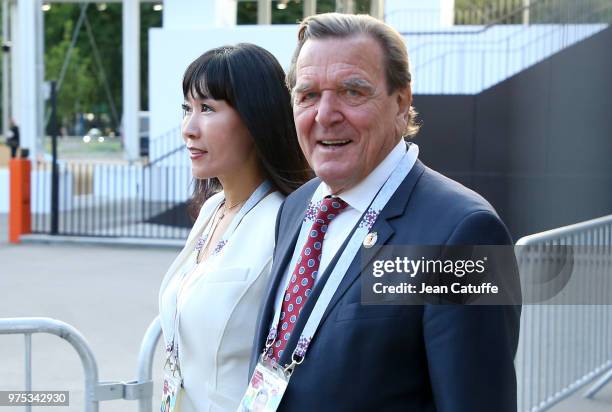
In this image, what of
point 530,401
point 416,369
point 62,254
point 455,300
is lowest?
point 62,254

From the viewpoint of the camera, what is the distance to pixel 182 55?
→ 21.1m

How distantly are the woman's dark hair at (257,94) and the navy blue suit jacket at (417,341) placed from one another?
2.83ft

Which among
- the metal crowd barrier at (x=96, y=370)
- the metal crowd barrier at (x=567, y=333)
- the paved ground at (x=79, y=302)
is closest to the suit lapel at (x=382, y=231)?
the metal crowd barrier at (x=96, y=370)

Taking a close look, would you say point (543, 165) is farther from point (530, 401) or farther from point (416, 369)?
point (416, 369)

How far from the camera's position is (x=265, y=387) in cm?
236

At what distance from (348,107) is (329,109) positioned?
0.05m

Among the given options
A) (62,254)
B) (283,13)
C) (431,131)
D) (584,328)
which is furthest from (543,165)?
(283,13)

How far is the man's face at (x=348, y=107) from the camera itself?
89.7 inches

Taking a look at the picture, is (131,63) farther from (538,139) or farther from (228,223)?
(228,223)

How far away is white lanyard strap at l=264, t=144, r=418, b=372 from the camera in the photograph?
2.21m

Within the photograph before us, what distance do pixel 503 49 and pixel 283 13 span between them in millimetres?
19594

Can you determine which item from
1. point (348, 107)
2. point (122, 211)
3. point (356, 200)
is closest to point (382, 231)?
point (356, 200)

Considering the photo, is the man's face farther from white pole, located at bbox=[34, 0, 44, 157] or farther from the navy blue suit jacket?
white pole, located at bbox=[34, 0, 44, 157]

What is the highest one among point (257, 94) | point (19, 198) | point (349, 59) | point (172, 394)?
point (349, 59)
